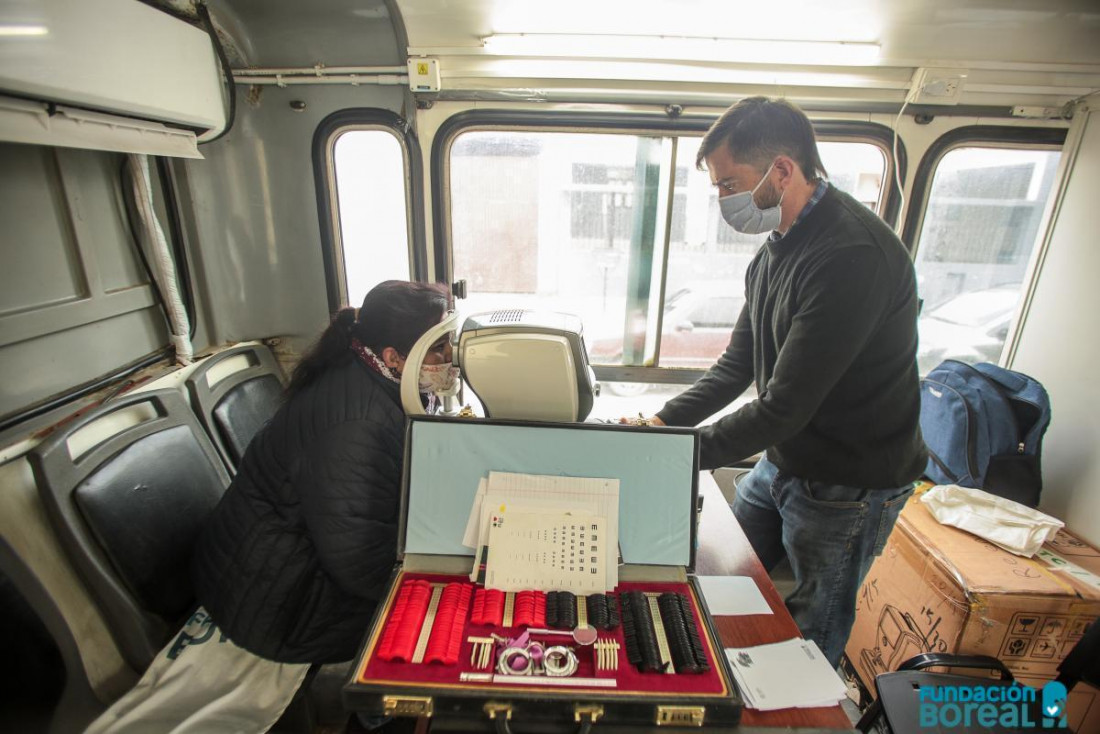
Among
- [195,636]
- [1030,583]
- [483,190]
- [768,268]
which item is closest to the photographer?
[195,636]

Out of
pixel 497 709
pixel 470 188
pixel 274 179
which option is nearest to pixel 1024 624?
pixel 497 709

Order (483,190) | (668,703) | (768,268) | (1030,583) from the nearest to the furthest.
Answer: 1. (668,703)
2. (768,268)
3. (1030,583)
4. (483,190)

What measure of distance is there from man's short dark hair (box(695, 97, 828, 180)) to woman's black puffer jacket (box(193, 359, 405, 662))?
1.11 metres

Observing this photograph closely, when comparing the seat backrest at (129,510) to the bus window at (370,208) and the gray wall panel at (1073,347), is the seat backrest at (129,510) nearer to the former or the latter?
the bus window at (370,208)

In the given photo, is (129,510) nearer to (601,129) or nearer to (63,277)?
(63,277)

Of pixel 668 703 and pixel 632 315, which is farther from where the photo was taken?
pixel 632 315

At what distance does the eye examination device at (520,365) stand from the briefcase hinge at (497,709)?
1.81ft

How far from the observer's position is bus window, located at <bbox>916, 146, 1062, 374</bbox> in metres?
2.34

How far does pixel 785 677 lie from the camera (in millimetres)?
1020

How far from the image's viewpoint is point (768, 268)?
1.49 metres

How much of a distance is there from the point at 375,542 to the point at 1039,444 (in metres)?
2.47

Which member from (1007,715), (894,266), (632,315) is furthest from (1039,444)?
(632,315)

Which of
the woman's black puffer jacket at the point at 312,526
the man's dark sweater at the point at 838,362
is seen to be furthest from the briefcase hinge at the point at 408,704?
the man's dark sweater at the point at 838,362

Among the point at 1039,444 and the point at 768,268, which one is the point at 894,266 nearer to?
the point at 768,268
